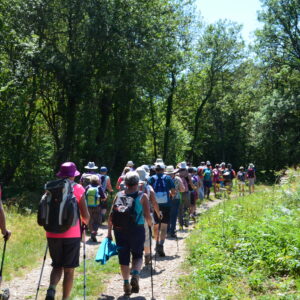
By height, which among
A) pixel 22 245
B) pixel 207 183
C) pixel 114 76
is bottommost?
pixel 22 245

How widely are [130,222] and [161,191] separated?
3109mm

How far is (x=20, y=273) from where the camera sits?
737 cm

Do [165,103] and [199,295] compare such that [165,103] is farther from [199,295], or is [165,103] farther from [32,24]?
[199,295]

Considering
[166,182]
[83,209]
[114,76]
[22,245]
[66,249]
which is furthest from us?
[114,76]

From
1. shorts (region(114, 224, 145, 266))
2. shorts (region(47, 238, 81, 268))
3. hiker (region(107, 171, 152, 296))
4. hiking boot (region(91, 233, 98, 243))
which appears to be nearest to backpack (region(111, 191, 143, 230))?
hiker (region(107, 171, 152, 296))

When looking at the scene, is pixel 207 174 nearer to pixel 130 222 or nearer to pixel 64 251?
pixel 130 222

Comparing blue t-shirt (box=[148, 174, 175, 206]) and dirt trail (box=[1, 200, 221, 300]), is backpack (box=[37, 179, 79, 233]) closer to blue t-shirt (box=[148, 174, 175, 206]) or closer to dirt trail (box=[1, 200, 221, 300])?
dirt trail (box=[1, 200, 221, 300])

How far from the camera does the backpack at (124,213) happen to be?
17.8 feet

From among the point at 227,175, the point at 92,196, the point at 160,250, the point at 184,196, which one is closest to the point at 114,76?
the point at 227,175

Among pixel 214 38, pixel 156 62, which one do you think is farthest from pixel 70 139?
pixel 214 38

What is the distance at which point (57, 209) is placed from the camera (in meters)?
4.78

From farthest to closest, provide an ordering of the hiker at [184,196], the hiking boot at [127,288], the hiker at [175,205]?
the hiker at [184,196], the hiker at [175,205], the hiking boot at [127,288]

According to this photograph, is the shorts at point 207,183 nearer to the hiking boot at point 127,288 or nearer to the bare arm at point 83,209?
the hiking boot at point 127,288

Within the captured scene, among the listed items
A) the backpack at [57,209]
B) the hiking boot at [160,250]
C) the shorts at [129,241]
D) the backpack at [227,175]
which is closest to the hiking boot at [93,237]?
the hiking boot at [160,250]
